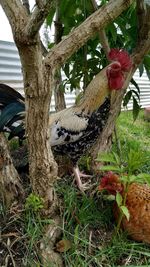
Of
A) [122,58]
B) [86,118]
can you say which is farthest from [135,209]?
[122,58]

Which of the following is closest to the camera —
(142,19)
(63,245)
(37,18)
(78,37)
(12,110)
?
(37,18)

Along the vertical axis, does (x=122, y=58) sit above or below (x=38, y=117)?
above

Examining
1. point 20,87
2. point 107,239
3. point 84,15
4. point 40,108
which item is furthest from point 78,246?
point 20,87

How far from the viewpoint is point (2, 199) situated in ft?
4.98

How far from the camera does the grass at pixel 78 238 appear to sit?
1354 mm

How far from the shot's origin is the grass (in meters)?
1.35

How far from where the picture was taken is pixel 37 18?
2.96ft

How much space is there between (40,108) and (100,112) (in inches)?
25.8

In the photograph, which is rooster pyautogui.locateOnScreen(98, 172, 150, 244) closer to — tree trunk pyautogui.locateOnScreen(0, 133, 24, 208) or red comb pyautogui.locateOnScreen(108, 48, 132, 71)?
tree trunk pyautogui.locateOnScreen(0, 133, 24, 208)

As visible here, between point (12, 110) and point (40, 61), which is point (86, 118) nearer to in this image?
point (12, 110)

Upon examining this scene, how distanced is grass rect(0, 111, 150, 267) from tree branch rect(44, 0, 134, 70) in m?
0.61

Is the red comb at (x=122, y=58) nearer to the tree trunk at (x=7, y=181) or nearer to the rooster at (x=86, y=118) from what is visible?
the rooster at (x=86, y=118)

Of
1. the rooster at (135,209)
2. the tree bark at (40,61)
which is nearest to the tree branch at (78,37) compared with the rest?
the tree bark at (40,61)

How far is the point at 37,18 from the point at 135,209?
34.8 inches
